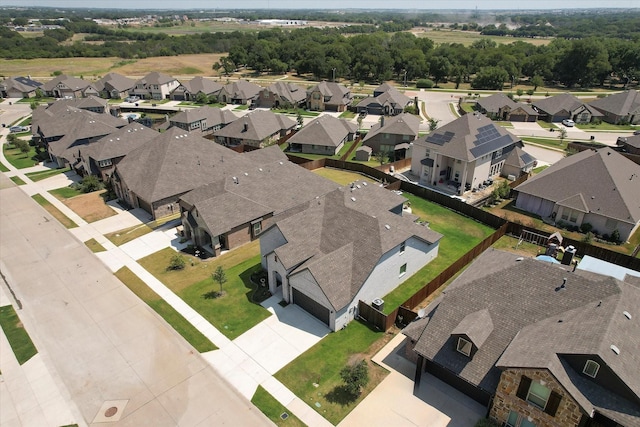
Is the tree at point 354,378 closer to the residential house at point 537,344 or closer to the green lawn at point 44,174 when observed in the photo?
the residential house at point 537,344

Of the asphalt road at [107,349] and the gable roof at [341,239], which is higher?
the gable roof at [341,239]

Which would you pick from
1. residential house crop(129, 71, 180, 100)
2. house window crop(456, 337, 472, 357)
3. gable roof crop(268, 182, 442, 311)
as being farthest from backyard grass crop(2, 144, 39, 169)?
house window crop(456, 337, 472, 357)

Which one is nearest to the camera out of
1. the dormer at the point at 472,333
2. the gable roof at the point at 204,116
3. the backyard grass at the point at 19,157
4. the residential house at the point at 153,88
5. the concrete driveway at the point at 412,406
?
the dormer at the point at 472,333

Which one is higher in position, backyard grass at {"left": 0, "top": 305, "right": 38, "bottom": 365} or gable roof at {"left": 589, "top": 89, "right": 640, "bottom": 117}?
gable roof at {"left": 589, "top": 89, "right": 640, "bottom": 117}

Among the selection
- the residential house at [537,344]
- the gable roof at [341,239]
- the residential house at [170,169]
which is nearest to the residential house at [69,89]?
the residential house at [170,169]

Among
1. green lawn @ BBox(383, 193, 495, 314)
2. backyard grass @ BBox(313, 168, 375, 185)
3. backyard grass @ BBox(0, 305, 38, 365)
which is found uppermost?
green lawn @ BBox(383, 193, 495, 314)

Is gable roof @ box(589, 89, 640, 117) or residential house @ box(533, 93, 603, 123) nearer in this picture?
gable roof @ box(589, 89, 640, 117)

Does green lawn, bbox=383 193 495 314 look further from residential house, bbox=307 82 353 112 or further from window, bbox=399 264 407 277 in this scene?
residential house, bbox=307 82 353 112
